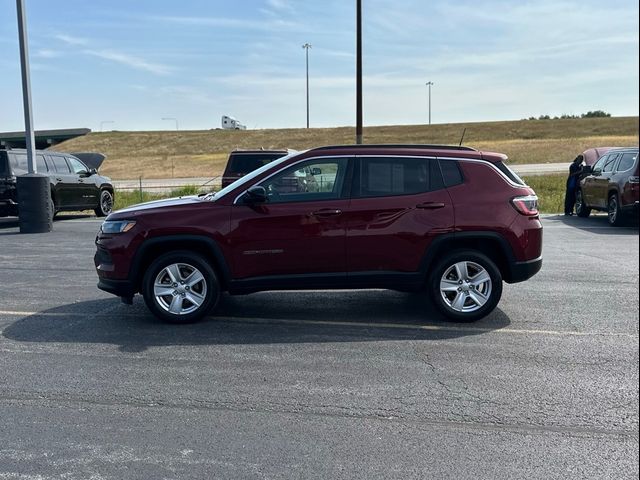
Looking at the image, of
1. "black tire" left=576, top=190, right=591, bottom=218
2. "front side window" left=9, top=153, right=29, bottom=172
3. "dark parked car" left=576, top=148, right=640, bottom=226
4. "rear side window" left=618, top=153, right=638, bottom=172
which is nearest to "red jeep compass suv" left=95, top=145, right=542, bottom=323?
"dark parked car" left=576, top=148, right=640, bottom=226

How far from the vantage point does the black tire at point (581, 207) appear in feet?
55.5

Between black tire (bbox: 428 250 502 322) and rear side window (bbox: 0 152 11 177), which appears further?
rear side window (bbox: 0 152 11 177)

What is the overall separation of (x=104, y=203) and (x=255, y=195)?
525 inches

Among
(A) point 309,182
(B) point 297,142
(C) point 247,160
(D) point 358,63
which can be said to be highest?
(D) point 358,63

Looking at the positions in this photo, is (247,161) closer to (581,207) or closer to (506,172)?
(581,207)

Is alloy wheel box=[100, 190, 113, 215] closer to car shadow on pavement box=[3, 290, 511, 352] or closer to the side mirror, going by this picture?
car shadow on pavement box=[3, 290, 511, 352]

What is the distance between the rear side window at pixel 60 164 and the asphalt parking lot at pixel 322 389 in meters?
9.70

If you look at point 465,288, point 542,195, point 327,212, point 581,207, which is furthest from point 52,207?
point 542,195

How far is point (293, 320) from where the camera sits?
6.66 meters

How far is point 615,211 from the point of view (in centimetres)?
1453

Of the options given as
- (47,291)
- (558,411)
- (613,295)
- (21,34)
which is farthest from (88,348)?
(21,34)

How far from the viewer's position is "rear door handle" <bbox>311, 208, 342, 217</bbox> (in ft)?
20.9

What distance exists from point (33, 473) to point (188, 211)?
3297 mm

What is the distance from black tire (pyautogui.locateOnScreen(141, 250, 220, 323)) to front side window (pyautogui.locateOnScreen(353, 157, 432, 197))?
178cm
